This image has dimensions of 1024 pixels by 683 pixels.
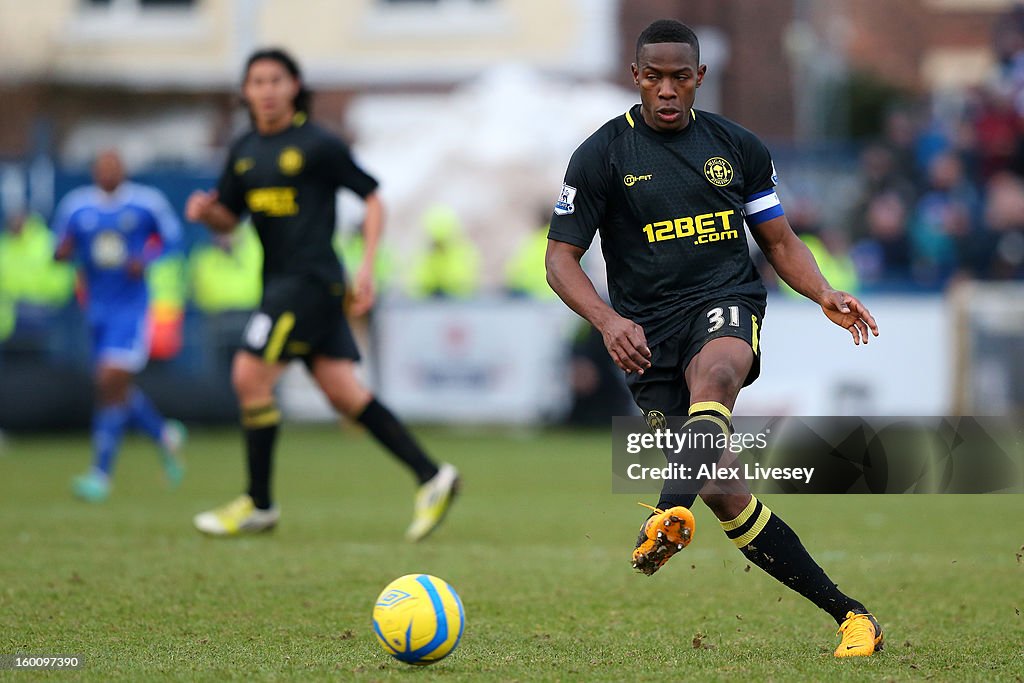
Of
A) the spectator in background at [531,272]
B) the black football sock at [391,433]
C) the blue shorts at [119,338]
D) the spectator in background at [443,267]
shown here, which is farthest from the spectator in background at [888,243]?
the black football sock at [391,433]

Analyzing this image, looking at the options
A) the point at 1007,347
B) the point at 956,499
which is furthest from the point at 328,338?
the point at 1007,347

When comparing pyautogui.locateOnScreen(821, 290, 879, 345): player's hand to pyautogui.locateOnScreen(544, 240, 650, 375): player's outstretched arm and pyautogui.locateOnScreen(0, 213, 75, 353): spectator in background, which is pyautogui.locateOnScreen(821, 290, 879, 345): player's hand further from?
pyautogui.locateOnScreen(0, 213, 75, 353): spectator in background

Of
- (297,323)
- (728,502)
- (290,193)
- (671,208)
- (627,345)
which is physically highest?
(671,208)

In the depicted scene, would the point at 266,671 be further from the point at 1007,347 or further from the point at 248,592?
the point at 1007,347

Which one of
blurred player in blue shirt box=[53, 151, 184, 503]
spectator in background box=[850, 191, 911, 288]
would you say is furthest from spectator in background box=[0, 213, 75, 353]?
spectator in background box=[850, 191, 911, 288]

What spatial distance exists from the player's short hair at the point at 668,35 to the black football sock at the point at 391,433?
371 cm

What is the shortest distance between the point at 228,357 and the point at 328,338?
913 centimetres

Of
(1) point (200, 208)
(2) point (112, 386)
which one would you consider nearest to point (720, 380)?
(1) point (200, 208)

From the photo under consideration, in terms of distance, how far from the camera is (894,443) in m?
7.03

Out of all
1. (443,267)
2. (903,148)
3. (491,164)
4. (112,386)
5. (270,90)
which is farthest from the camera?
(903,148)

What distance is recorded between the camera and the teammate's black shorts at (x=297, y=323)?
8.84 m

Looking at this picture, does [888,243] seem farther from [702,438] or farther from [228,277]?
[702,438]

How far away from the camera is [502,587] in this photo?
24.3ft

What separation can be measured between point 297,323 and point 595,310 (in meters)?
3.43
